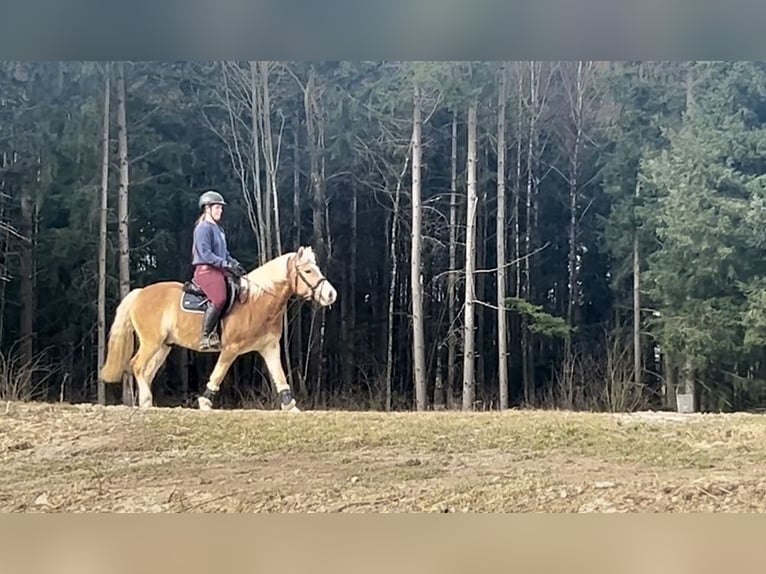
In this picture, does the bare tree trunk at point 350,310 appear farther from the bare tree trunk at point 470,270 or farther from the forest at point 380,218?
the bare tree trunk at point 470,270

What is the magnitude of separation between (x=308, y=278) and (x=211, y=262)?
1.78 ft

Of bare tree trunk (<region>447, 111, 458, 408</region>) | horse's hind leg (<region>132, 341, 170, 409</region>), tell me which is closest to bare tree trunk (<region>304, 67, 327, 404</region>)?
bare tree trunk (<region>447, 111, 458, 408</region>)

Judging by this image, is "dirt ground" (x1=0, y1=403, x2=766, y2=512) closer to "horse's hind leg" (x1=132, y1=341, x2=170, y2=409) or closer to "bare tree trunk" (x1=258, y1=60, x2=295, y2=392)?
"horse's hind leg" (x1=132, y1=341, x2=170, y2=409)

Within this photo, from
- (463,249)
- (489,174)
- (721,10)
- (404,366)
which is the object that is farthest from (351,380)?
(721,10)

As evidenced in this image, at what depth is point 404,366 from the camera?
5043 mm

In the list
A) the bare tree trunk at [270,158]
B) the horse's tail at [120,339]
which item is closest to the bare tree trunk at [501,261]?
the bare tree trunk at [270,158]

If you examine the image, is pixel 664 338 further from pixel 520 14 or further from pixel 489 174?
pixel 520 14

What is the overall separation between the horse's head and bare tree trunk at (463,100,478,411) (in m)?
0.77

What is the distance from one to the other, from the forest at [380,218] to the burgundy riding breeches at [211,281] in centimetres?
13

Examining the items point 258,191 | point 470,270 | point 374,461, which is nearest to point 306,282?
point 258,191

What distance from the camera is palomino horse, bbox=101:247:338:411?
16.4 ft

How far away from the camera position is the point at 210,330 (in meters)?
5.05

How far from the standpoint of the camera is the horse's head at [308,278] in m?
5.04

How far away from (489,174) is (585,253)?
27.2 inches
